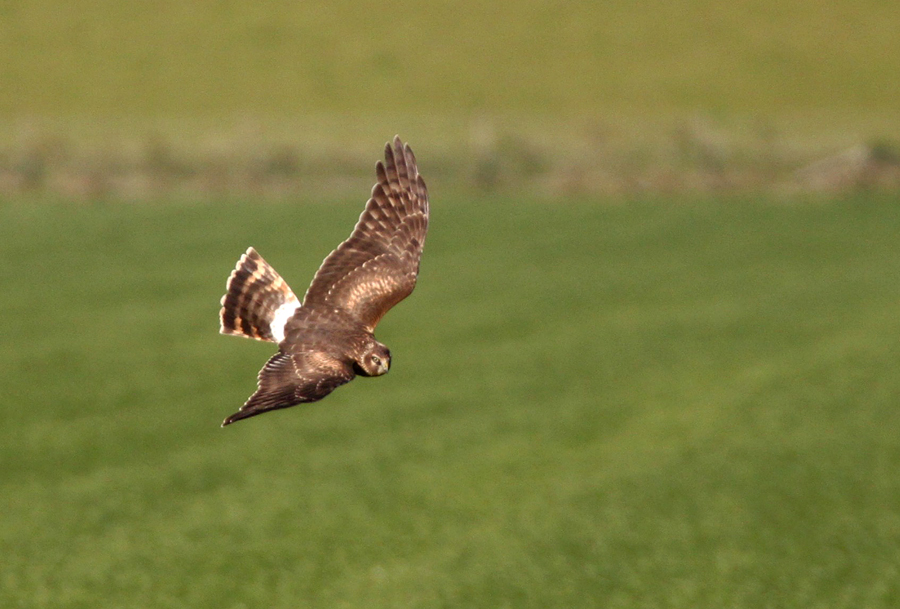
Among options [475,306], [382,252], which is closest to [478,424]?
[475,306]

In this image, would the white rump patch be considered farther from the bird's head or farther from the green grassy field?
the green grassy field

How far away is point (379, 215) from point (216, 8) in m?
46.3

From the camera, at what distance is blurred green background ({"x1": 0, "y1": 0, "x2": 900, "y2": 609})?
16500 mm

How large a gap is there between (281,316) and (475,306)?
87.8 ft

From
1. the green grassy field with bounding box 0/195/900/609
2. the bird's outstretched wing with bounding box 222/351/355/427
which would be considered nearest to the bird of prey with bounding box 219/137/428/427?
the bird's outstretched wing with bounding box 222/351/355/427

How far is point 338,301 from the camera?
4.77 metres

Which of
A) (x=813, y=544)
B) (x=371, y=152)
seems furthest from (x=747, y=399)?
(x=371, y=152)

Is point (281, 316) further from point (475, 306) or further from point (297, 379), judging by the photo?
point (475, 306)

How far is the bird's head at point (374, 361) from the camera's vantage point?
12.8ft

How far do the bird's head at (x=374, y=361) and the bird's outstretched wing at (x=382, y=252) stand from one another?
49 centimetres

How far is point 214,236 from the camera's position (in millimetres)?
35844

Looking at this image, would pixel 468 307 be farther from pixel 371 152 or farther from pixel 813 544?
pixel 813 544

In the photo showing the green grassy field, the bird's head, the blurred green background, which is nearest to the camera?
the bird's head

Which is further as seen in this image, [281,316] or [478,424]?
[478,424]
